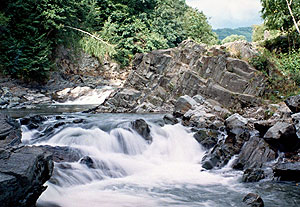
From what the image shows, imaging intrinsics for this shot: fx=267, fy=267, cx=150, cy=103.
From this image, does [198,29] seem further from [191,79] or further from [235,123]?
[235,123]

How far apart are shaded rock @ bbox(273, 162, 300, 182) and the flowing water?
234 mm

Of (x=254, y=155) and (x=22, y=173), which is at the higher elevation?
(x=22, y=173)

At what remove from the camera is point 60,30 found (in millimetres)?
25172

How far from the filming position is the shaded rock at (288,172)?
624 cm

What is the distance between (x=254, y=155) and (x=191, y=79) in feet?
31.4

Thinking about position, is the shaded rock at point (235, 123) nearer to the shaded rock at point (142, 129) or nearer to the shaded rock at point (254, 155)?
the shaded rock at point (254, 155)

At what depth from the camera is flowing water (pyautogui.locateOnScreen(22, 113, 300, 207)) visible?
5.49 m

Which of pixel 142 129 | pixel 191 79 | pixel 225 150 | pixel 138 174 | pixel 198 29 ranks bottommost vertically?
pixel 138 174

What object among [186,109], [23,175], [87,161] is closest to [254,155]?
[87,161]

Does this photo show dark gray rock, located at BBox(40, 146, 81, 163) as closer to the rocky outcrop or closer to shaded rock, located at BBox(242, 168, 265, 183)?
the rocky outcrop

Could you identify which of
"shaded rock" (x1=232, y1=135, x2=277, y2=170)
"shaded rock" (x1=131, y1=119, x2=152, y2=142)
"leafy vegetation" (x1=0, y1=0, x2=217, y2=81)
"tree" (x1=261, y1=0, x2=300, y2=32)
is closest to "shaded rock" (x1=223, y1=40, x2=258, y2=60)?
"tree" (x1=261, y1=0, x2=300, y2=32)

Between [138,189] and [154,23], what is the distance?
28639 millimetres

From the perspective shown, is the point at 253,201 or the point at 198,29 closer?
the point at 253,201

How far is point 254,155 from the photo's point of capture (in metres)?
7.70
